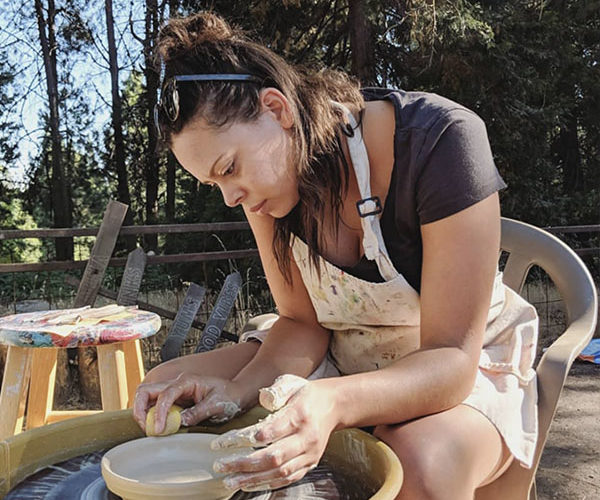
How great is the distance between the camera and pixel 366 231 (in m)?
1.15

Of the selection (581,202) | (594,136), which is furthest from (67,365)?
(594,136)

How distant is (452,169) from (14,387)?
159cm

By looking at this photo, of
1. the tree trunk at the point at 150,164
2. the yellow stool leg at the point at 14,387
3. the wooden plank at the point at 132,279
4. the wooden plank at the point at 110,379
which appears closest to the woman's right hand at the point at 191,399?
the wooden plank at the point at 110,379

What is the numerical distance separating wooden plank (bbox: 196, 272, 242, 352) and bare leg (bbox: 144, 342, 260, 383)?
2.01m

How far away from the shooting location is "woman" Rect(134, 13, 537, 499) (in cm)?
95

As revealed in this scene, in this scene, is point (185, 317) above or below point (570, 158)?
below

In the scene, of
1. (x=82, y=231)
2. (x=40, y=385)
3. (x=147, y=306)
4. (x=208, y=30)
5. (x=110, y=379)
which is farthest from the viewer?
(x=147, y=306)

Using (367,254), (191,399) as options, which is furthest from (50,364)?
(367,254)

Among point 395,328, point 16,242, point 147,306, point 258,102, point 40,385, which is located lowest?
point 16,242

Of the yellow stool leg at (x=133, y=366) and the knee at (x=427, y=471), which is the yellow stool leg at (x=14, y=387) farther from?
the knee at (x=427, y=471)

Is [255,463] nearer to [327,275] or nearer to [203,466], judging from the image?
[203,466]

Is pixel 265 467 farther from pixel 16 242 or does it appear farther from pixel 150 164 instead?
pixel 16 242

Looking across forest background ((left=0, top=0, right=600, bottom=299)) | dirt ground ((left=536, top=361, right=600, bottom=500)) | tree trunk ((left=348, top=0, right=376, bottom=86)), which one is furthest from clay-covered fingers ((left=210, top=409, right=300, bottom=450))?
tree trunk ((left=348, top=0, right=376, bottom=86))

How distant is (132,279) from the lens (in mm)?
3279
